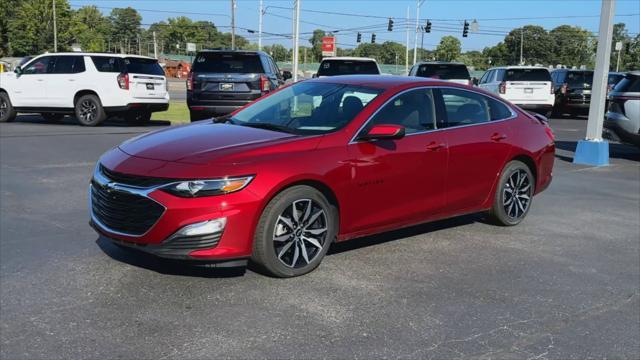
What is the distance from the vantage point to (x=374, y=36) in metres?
66.1

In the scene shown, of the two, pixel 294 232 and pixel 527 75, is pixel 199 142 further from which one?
pixel 527 75

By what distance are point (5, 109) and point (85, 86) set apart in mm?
2618

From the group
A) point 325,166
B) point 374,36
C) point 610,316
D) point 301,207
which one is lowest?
point 610,316

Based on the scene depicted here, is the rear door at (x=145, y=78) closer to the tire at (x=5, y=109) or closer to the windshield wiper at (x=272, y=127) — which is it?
the tire at (x=5, y=109)

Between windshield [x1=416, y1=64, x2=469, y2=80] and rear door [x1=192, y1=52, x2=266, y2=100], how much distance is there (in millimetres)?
6996

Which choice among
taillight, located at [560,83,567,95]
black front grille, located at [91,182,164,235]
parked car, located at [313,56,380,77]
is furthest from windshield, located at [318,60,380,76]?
black front grille, located at [91,182,164,235]

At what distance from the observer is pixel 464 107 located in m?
6.16

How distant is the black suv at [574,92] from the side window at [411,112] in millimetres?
18954

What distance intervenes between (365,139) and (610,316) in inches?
89.3

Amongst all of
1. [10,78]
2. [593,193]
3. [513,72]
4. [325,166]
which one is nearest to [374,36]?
[513,72]

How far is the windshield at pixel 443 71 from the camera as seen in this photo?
19297mm

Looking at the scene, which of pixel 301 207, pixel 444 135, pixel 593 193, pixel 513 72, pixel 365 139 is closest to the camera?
pixel 301 207

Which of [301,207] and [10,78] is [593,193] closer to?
[301,207]

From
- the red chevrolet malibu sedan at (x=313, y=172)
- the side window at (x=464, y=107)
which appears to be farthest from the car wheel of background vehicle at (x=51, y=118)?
the side window at (x=464, y=107)
